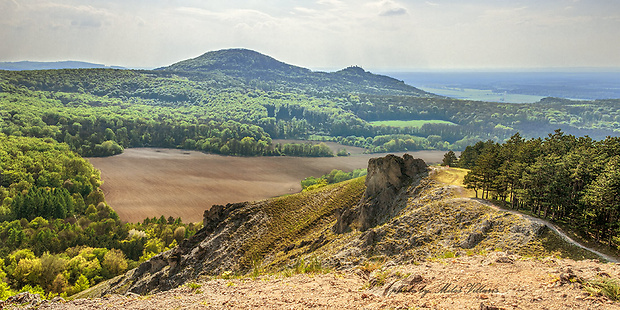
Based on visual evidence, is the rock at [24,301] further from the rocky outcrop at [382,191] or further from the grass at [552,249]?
the grass at [552,249]

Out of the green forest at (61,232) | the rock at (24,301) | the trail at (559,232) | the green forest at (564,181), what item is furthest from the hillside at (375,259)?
the green forest at (61,232)

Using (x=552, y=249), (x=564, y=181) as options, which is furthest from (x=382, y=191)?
(x=552, y=249)

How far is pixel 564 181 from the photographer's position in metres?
34.9

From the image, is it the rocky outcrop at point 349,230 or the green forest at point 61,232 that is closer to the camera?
the rocky outcrop at point 349,230

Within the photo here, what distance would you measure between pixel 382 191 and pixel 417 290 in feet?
87.2

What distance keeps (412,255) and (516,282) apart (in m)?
13.8

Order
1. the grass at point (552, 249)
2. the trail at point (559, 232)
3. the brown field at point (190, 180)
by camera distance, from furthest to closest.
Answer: the brown field at point (190, 180)
the grass at point (552, 249)
the trail at point (559, 232)

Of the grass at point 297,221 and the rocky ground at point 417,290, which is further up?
the rocky ground at point 417,290

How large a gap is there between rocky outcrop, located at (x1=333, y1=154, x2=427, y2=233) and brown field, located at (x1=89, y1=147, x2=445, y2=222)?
7379cm

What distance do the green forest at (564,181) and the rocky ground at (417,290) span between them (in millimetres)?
9697

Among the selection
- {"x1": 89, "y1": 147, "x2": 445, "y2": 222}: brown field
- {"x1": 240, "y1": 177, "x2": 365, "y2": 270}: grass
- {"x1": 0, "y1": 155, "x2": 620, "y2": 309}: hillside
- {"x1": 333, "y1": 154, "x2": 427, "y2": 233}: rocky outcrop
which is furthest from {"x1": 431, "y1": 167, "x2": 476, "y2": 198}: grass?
{"x1": 89, "y1": 147, "x2": 445, "y2": 222}: brown field

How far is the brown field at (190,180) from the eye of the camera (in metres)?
116

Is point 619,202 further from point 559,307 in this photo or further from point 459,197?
point 559,307

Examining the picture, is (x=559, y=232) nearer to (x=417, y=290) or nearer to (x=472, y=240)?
(x=472, y=240)
